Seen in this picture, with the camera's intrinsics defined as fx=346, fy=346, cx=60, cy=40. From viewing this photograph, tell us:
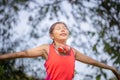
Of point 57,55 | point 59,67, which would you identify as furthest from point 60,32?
point 59,67

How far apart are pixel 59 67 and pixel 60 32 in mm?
307

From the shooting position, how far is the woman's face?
2.82 metres

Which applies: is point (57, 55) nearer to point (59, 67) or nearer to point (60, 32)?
point (59, 67)

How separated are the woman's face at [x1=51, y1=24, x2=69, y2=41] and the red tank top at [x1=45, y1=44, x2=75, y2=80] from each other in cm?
15

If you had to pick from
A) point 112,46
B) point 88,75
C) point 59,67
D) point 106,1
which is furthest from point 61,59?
point 106,1

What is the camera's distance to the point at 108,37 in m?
6.38

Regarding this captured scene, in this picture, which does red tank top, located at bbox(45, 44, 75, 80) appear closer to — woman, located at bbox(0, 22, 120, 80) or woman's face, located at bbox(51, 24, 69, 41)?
woman, located at bbox(0, 22, 120, 80)

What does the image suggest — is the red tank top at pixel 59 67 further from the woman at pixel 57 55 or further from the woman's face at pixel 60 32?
the woman's face at pixel 60 32

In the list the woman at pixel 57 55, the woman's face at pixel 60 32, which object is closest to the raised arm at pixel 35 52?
the woman at pixel 57 55

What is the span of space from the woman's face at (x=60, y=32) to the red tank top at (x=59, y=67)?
15 cm

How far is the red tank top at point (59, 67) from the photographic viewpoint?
2701 mm

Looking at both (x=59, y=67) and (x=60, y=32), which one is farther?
(x=60, y=32)

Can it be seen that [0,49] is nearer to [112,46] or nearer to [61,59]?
[112,46]

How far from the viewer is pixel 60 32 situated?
2836 mm
